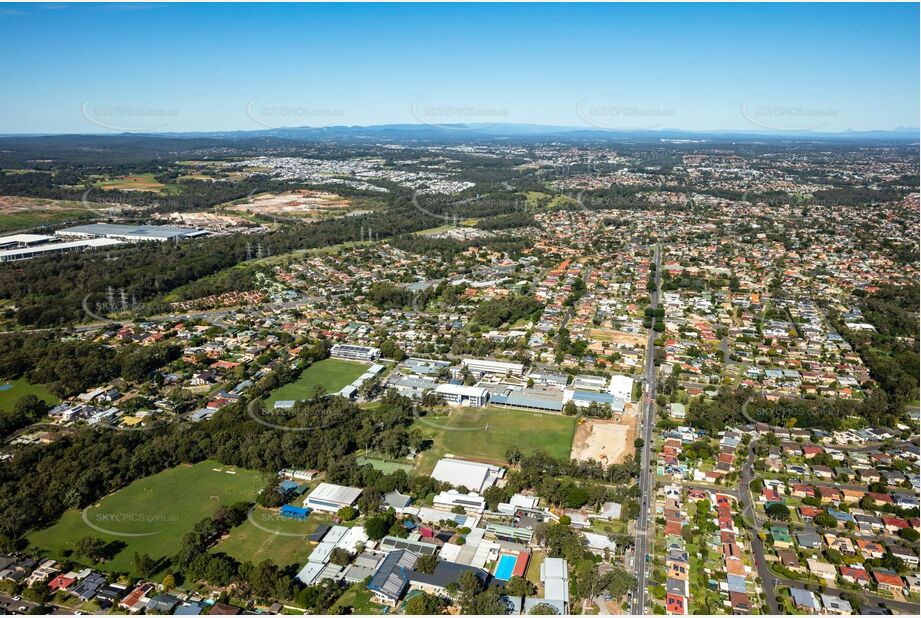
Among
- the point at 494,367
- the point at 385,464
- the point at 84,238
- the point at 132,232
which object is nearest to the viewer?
the point at 385,464

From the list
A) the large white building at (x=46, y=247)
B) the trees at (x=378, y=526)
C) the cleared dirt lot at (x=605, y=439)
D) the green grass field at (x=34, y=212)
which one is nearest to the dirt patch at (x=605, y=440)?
the cleared dirt lot at (x=605, y=439)

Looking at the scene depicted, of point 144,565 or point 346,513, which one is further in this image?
point 346,513

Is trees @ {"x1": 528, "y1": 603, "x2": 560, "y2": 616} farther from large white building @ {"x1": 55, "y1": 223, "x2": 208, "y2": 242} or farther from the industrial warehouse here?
large white building @ {"x1": 55, "y1": 223, "x2": 208, "y2": 242}

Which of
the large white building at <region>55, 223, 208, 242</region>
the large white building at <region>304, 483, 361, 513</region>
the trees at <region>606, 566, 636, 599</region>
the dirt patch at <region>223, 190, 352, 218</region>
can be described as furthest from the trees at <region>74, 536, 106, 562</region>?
the dirt patch at <region>223, 190, 352, 218</region>

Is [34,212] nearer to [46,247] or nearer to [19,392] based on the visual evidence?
[46,247]

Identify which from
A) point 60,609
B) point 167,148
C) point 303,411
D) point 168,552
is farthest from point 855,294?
point 167,148

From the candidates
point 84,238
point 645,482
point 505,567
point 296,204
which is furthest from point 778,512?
point 296,204

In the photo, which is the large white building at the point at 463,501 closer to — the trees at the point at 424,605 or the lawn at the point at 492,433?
the lawn at the point at 492,433
